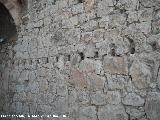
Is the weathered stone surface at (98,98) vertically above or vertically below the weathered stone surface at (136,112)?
above

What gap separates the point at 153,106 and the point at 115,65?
74 centimetres

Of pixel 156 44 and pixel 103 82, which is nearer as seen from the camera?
pixel 156 44

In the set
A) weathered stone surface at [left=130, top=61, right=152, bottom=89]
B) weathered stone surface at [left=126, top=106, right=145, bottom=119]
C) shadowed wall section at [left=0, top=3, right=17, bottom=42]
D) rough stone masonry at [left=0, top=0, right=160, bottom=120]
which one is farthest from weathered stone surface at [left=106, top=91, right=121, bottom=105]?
shadowed wall section at [left=0, top=3, right=17, bottom=42]

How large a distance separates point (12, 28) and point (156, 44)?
11.5 ft

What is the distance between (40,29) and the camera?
5.19 meters

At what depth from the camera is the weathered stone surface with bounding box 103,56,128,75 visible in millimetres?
3674

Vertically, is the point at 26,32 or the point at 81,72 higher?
the point at 26,32

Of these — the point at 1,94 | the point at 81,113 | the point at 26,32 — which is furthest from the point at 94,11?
the point at 1,94

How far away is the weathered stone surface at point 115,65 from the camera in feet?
12.1

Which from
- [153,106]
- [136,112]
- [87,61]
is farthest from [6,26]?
[153,106]

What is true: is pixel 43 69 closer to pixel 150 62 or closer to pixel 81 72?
pixel 81 72

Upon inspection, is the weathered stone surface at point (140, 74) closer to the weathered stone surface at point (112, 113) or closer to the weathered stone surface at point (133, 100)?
the weathered stone surface at point (133, 100)

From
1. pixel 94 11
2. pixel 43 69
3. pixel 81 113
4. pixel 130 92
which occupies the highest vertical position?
pixel 94 11

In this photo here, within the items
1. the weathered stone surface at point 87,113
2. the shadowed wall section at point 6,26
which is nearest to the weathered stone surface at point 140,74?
the weathered stone surface at point 87,113
